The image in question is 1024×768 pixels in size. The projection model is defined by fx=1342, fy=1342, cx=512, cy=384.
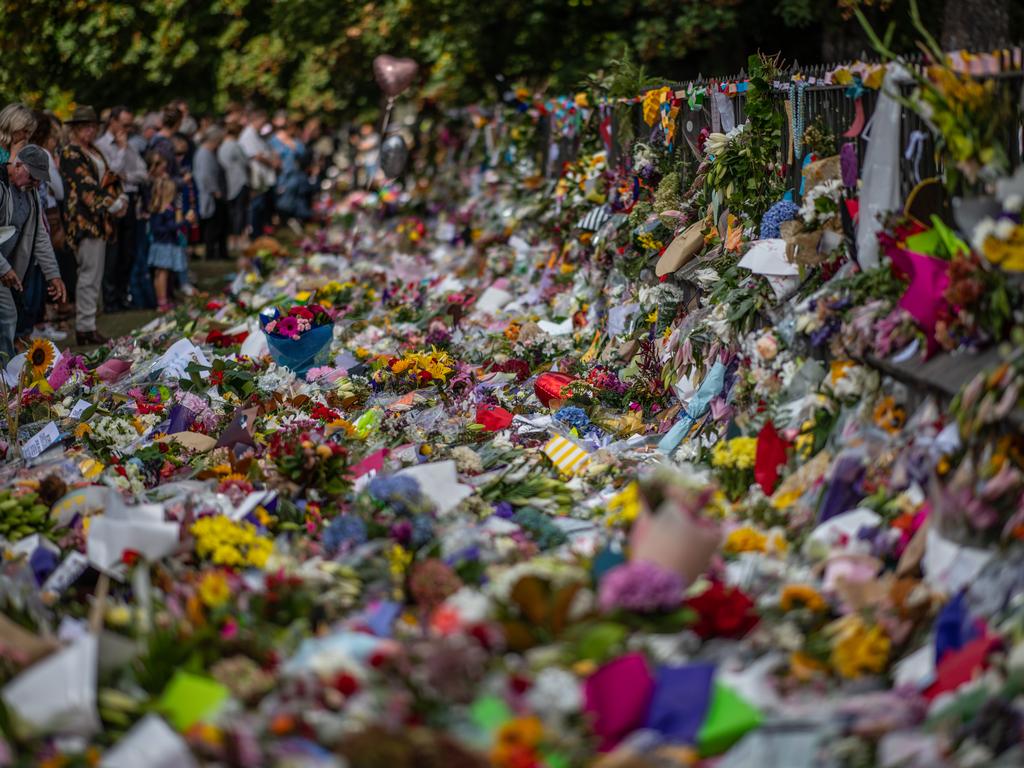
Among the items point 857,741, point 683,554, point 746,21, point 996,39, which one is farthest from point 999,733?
point 746,21

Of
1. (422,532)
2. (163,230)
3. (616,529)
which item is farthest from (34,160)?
(616,529)

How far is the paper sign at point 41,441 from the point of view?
6656 mm

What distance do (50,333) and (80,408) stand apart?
3.38m

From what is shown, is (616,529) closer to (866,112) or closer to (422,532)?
(422,532)

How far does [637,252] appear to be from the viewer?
8.66 meters

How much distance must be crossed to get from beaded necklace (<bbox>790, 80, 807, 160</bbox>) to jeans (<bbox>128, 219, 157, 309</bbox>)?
8.25 metres

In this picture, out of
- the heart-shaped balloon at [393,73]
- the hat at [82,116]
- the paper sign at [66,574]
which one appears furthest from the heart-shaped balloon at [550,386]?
the heart-shaped balloon at [393,73]

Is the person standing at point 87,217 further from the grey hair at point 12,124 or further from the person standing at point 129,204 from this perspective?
the grey hair at point 12,124

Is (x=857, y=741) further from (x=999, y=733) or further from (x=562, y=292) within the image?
(x=562, y=292)

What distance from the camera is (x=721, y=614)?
3.82 meters

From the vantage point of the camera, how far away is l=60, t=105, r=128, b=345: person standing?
10.5 meters

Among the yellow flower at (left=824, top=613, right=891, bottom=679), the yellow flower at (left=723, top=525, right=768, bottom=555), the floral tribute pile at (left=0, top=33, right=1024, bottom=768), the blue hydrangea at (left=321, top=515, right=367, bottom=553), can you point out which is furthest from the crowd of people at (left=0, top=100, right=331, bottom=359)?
the yellow flower at (left=824, top=613, right=891, bottom=679)

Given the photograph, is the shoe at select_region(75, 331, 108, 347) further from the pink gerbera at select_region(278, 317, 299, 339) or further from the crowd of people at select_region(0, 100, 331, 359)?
the pink gerbera at select_region(278, 317, 299, 339)

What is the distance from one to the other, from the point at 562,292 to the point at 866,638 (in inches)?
271
